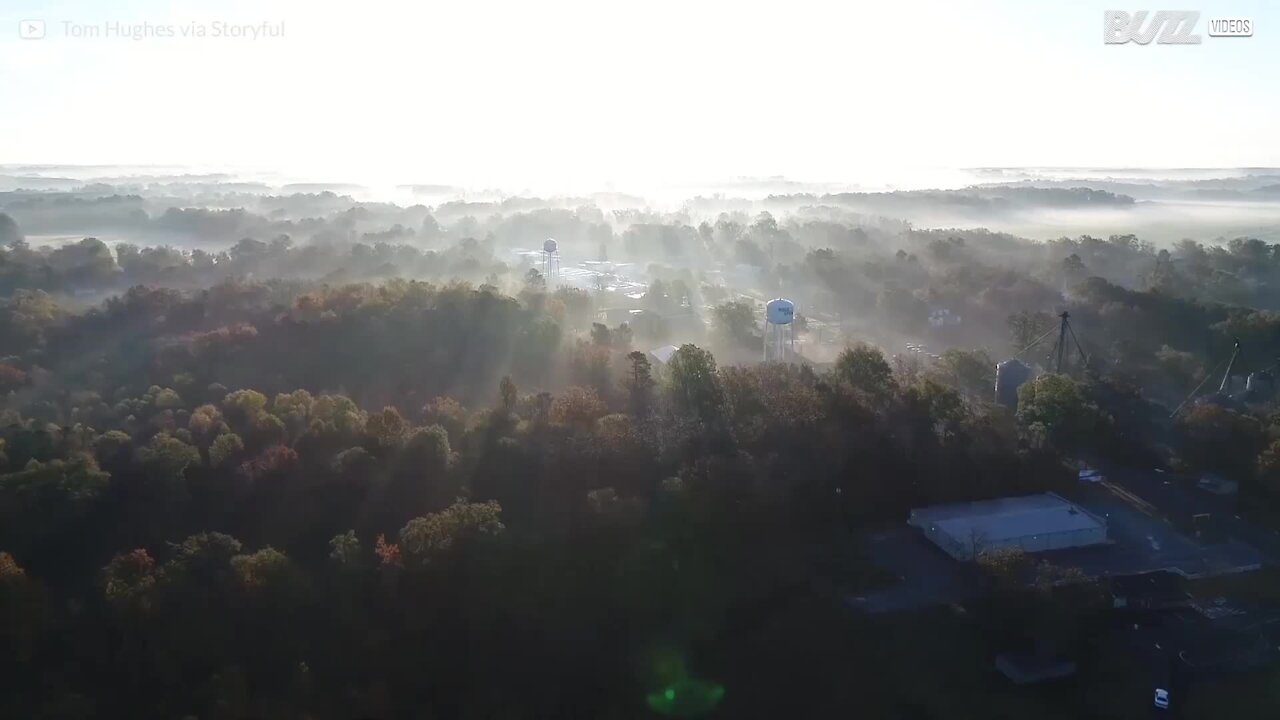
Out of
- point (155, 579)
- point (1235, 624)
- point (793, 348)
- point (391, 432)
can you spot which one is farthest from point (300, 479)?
point (793, 348)

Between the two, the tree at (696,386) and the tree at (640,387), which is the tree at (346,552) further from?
the tree at (640,387)

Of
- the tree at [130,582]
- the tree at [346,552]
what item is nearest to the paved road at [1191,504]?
the tree at [346,552]

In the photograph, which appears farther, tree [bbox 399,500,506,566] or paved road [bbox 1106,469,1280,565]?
paved road [bbox 1106,469,1280,565]

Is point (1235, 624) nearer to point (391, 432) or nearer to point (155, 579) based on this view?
point (391, 432)

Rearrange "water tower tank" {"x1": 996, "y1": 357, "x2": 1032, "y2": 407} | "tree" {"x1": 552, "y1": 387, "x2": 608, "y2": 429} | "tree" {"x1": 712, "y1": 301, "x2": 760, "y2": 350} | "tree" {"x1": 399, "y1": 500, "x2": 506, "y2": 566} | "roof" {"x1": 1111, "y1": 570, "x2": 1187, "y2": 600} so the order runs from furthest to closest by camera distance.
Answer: "tree" {"x1": 712, "y1": 301, "x2": 760, "y2": 350} < "water tower tank" {"x1": 996, "y1": 357, "x2": 1032, "y2": 407} < "tree" {"x1": 552, "y1": 387, "x2": 608, "y2": 429} < "roof" {"x1": 1111, "y1": 570, "x2": 1187, "y2": 600} < "tree" {"x1": 399, "y1": 500, "x2": 506, "y2": 566}

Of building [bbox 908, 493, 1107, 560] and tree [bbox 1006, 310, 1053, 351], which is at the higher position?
tree [bbox 1006, 310, 1053, 351]

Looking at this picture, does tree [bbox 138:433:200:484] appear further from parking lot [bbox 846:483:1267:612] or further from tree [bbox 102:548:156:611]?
parking lot [bbox 846:483:1267:612]

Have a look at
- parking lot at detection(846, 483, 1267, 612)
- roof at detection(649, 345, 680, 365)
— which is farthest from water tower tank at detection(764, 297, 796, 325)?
parking lot at detection(846, 483, 1267, 612)

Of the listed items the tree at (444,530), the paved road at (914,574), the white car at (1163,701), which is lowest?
the white car at (1163,701)
